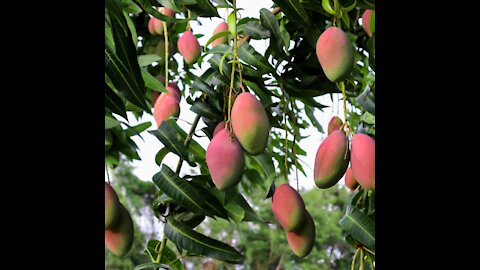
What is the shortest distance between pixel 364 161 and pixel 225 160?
9 centimetres

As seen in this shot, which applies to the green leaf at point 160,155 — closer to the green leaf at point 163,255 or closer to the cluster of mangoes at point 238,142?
the green leaf at point 163,255

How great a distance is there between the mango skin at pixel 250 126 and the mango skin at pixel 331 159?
4 centimetres

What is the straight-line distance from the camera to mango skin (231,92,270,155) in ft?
1.36

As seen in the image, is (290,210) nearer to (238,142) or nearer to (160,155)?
(238,142)

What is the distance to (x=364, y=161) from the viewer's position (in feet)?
1.38

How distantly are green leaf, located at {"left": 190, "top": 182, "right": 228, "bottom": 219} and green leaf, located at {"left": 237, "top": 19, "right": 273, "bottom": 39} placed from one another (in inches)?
5.6

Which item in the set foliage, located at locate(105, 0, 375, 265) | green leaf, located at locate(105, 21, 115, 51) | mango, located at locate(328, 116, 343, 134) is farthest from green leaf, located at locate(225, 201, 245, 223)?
green leaf, located at locate(105, 21, 115, 51)

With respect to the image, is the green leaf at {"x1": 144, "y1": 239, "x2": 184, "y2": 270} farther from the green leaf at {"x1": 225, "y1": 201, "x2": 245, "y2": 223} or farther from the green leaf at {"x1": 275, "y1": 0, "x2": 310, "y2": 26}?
the green leaf at {"x1": 275, "y1": 0, "x2": 310, "y2": 26}

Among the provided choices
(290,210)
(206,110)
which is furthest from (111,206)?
(206,110)
